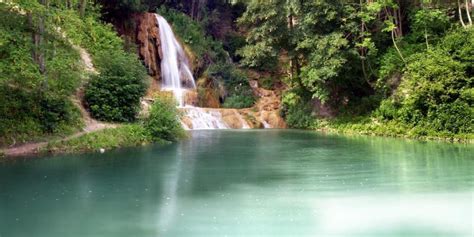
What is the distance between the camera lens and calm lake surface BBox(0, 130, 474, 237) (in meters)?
6.61

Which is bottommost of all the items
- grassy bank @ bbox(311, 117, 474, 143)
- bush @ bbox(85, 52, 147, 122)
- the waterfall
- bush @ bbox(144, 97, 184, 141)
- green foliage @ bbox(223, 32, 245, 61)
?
grassy bank @ bbox(311, 117, 474, 143)

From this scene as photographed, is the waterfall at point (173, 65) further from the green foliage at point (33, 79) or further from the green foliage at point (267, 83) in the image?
the green foliage at point (33, 79)

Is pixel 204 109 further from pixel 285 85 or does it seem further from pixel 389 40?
pixel 389 40

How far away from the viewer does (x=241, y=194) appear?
8.82m

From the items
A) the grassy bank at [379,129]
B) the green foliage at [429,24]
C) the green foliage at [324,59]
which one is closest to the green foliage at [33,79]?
A: the green foliage at [324,59]

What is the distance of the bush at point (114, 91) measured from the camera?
18438mm

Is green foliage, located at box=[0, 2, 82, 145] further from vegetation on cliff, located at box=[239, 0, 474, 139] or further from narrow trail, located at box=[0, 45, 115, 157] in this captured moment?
vegetation on cliff, located at box=[239, 0, 474, 139]

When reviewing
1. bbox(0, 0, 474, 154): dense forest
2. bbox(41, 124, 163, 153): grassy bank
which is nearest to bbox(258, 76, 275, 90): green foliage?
bbox(0, 0, 474, 154): dense forest

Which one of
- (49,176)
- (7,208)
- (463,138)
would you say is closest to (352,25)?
(463,138)

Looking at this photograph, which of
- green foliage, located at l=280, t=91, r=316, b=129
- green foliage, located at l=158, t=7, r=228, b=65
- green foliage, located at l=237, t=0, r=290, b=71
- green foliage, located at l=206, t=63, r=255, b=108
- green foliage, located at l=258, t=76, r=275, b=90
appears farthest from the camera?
green foliage, located at l=258, t=76, r=275, b=90

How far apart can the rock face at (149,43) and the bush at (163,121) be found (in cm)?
1037

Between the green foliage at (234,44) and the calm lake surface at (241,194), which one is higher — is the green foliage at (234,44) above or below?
above

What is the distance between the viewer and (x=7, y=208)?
25.4 feet

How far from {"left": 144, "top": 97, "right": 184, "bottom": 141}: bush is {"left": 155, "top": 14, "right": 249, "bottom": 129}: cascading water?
7.63m
